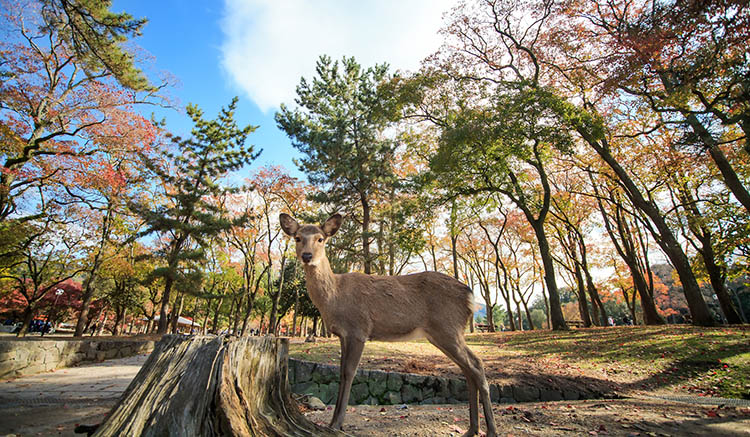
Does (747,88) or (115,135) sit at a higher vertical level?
(115,135)

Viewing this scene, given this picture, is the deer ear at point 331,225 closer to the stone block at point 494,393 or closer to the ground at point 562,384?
the ground at point 562,384

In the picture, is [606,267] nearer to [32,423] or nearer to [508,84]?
[508,84]

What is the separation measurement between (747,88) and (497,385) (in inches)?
315

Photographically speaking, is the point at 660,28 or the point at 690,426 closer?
the point at 690,426

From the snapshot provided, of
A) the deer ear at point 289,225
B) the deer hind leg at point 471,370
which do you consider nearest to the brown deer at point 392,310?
the deer hind leg at point 471,370

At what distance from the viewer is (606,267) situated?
26859 mm

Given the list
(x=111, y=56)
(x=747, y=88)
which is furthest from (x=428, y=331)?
(x=111, y=56)

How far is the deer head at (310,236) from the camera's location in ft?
11.0

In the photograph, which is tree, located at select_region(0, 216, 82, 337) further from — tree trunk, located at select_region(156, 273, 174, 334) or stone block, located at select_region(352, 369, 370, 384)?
stone block, located at select_region(352, 369, 370, 384)

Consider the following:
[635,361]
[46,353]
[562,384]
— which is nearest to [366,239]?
[562,384]

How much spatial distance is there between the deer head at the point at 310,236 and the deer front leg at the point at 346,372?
3.00ft

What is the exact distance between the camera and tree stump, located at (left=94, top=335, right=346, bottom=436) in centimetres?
191

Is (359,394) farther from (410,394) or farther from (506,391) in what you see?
(506,391)

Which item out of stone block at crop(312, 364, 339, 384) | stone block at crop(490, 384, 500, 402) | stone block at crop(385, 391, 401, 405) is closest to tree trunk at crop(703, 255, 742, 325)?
stone block at crop(490, 384, 500, 402)
